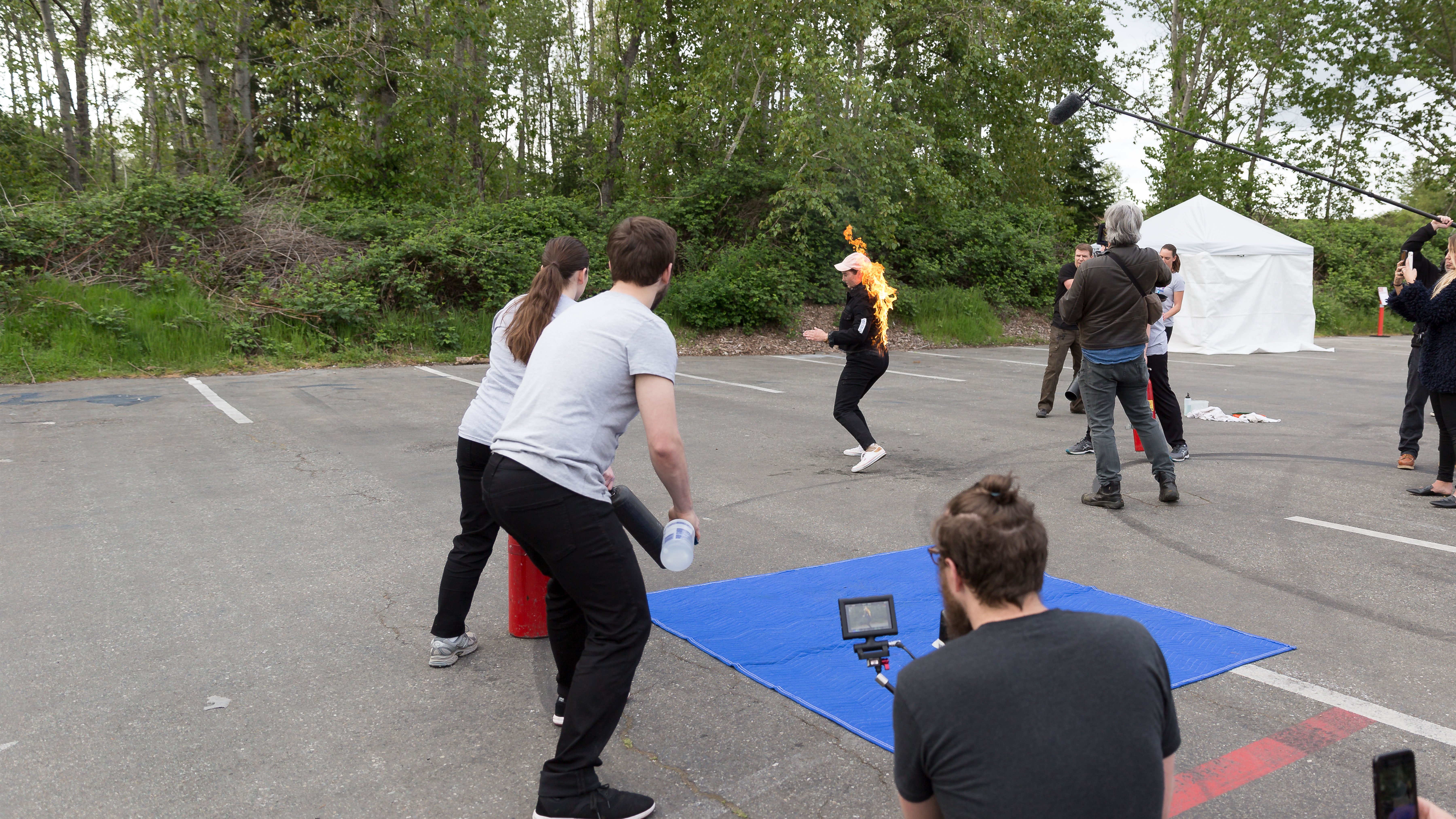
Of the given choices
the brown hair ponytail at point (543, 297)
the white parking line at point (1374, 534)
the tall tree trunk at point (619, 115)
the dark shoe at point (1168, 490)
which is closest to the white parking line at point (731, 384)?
the dark shoe at point (1168, 490)

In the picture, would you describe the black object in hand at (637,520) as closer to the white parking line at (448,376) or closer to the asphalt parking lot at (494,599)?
the asphalt parking lot at (494,599)

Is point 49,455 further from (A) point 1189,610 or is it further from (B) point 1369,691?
(B) point 1369,691

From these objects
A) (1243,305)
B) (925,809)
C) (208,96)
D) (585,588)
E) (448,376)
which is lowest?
(448,376)

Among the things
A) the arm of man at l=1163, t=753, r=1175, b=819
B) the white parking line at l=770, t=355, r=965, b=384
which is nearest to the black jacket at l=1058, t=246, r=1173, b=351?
the arm of man at l=1163, t=753, r=1175, b=819

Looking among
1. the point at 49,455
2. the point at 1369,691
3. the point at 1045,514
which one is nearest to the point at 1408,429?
the point at 1045,514

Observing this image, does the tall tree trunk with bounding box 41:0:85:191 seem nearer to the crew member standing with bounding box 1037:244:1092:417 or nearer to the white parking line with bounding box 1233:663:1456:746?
the crew member standing with bounding box 1037:244:1092:417

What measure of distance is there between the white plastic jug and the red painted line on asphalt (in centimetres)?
165

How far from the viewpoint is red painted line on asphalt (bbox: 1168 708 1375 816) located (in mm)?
2936

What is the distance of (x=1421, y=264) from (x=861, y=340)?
14.4 feet

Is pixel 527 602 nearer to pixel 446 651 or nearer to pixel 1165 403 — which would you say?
pixel 446 651

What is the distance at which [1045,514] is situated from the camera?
6.27 metres

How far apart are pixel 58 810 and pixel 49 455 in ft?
20.0

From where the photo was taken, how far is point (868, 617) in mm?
2354

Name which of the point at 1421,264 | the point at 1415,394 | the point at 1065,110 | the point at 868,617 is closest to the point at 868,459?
the point at 1065,110
